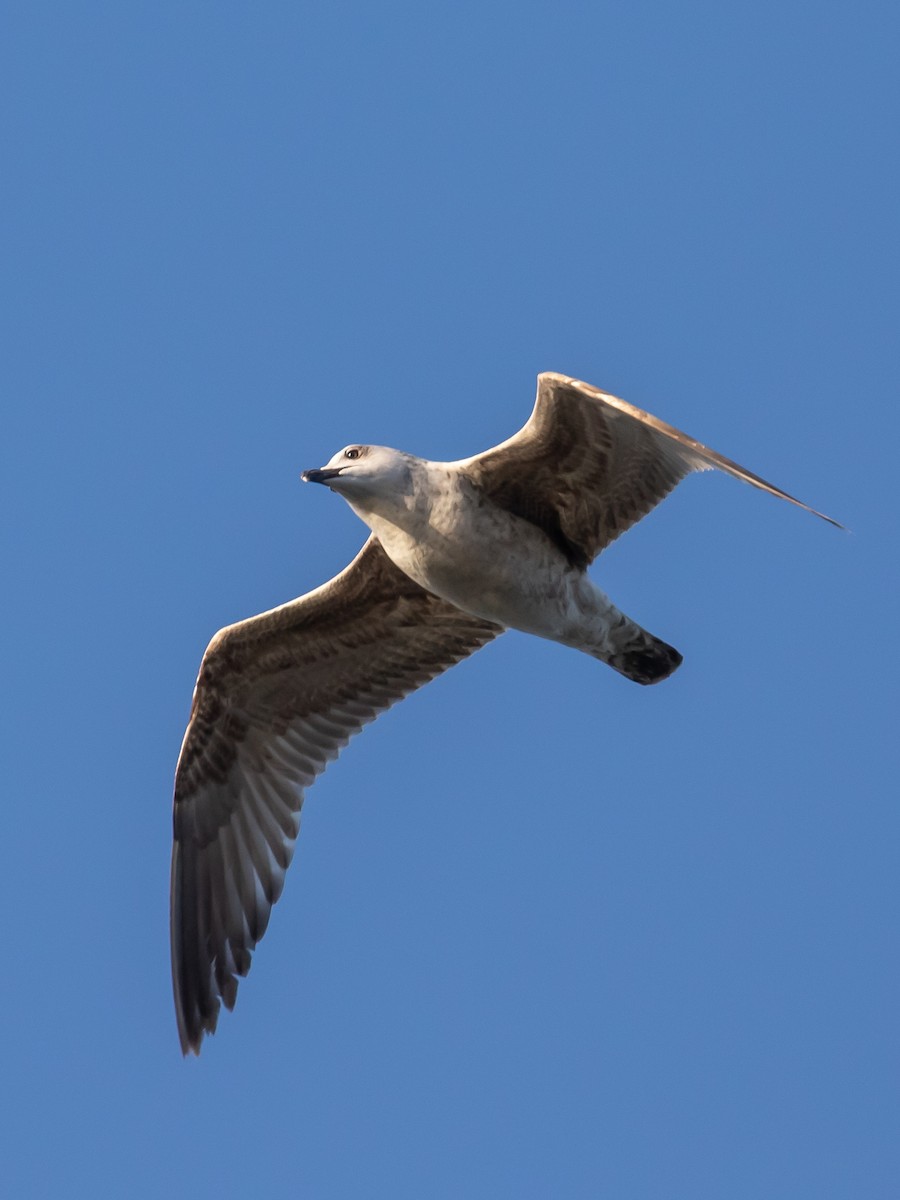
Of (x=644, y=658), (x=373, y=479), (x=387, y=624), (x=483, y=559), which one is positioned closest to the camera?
(x=373, y=479)

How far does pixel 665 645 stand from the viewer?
1124cm

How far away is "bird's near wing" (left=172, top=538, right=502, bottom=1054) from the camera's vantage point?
1183 cm

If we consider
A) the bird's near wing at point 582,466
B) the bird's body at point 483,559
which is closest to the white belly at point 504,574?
the bird's body at point 483,559

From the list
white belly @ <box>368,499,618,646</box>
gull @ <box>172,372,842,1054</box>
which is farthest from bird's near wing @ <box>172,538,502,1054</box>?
white belly @ <box>368,499,618,646</box>

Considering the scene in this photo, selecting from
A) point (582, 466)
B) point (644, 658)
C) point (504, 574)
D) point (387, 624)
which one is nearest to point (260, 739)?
point (387, 624)

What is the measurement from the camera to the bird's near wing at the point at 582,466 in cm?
1005

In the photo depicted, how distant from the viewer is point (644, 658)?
11242mm

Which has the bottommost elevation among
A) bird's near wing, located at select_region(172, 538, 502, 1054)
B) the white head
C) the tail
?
bird's near wing, located at select_region(172, 538, 502, 1054)

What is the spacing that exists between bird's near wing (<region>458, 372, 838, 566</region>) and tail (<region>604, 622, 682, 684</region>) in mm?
579

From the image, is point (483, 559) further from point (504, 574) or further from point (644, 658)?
point (644, 658)

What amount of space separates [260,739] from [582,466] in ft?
10.4

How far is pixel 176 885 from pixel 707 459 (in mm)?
4934

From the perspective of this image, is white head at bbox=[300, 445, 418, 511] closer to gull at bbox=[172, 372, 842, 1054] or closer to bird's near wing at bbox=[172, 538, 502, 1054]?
gull at bbox=[172, 372, 842, 1054]

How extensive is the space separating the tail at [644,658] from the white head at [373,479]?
5.84ft
